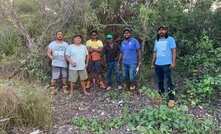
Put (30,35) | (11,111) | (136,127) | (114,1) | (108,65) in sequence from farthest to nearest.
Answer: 1. (30,35)
2. (114,1)
3. (108,65)
4. (136,127)
5. (11,111)

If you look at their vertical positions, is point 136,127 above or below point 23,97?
below

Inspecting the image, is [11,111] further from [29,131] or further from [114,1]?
[114,1]

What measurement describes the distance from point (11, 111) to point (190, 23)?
5065mm

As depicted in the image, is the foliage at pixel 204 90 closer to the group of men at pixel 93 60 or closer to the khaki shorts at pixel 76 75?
the group of men at pixel 93 60

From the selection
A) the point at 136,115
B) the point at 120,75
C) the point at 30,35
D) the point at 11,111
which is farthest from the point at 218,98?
the point at 30,35

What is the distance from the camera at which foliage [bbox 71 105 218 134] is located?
519cm

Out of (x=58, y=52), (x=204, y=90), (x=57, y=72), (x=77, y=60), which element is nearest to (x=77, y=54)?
(x=77, y=60)

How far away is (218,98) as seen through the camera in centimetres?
645

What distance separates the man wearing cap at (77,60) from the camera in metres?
7.17

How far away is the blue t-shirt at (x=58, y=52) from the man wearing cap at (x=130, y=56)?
4.66 feet

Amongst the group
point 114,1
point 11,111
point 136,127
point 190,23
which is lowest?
point 136,127

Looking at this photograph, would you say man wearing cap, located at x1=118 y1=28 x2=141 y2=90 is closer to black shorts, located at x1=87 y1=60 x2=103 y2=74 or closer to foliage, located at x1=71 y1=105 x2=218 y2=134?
black shorts, located at x1=87 y1=60 x2=103 y2=74

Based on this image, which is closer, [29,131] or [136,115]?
[29,131]

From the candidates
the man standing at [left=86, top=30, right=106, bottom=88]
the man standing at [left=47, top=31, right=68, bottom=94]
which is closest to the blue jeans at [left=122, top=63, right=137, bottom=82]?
the man standing at [left=86, top=30, right=106, bottom=88]
